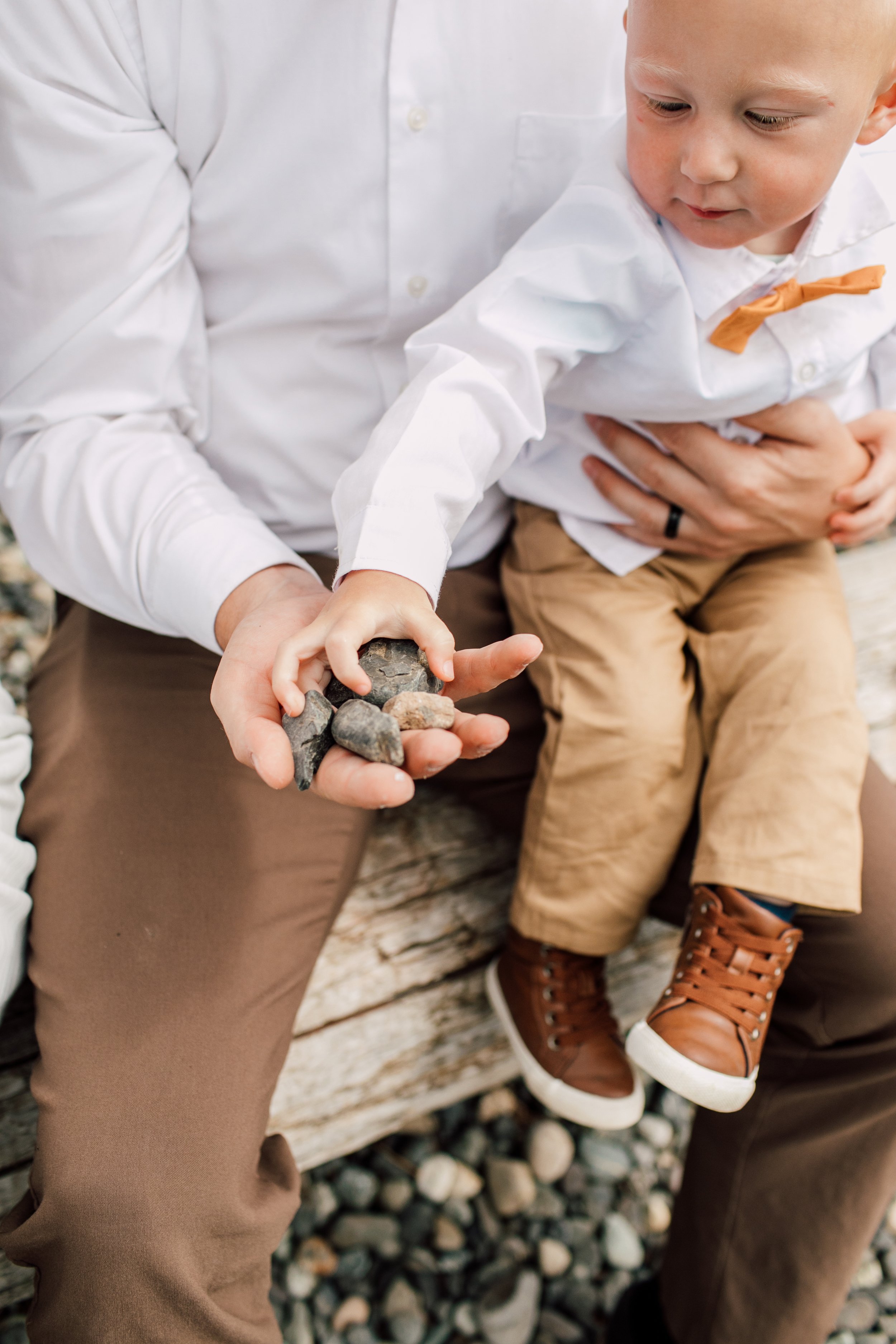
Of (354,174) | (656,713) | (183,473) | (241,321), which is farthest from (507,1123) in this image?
(354,174)

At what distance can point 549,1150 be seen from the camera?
6.93 feet

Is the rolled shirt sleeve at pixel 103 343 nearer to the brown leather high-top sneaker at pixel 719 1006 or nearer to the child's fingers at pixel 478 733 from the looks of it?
the child's fingers at pixel 478 733

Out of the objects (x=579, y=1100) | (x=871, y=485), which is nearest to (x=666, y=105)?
(x=871, y=485)

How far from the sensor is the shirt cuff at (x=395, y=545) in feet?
4.06

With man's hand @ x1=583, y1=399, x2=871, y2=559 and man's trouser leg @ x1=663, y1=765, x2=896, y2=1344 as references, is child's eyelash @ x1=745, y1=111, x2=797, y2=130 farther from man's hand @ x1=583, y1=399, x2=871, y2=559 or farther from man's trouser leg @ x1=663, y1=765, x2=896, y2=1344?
man's trouser leg @ x1=663, y1=765, x2=896, y2=1344

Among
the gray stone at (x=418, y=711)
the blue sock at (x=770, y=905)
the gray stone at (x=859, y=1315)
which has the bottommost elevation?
the gray stone at (x=859, y=1315)

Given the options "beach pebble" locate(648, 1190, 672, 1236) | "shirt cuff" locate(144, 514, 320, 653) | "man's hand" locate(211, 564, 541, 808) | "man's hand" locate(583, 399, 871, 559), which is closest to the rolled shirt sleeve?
"shirt cuff" locate(144, 514, 320, 653)

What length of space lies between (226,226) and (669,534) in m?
0.92

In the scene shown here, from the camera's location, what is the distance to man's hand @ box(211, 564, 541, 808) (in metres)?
1.03

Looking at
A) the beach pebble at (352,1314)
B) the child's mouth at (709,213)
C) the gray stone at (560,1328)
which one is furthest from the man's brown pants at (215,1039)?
the child's mouth at (709,213)

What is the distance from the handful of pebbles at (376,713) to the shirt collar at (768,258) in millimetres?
786

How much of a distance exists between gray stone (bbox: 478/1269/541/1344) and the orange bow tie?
1.81m

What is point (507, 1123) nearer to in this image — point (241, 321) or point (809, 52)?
point (241, 321)

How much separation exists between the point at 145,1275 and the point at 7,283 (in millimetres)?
1414
